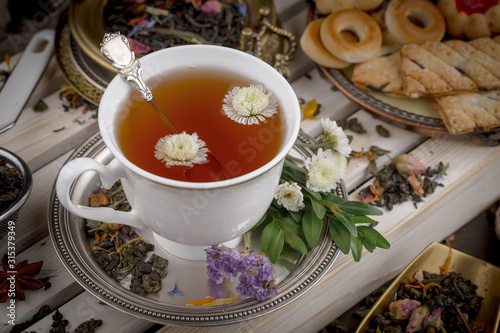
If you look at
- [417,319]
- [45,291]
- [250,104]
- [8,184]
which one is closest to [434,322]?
[417,319]

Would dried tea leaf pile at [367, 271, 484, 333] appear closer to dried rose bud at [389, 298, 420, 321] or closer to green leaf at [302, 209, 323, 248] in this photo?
dried rose bud at [389, 298, 420, 321]

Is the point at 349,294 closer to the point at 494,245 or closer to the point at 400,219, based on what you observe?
the point at 400,219

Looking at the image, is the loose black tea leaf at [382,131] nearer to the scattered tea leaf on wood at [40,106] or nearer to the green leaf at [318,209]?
the green leaf at [318,209]

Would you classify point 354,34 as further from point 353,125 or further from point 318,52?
point 353,125

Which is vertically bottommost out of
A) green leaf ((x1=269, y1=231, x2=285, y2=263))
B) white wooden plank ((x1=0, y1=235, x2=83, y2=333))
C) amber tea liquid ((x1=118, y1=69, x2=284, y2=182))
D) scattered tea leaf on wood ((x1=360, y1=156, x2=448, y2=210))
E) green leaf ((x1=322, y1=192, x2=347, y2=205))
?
white wooden plank ((x1=0, y1=235, x2=83, y2=333))

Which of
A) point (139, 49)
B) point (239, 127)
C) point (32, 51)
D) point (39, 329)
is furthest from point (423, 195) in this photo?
point (32, 51)

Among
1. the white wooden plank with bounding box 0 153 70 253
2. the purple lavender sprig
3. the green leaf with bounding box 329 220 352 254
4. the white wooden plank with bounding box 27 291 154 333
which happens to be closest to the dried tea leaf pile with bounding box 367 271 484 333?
the green leaf with bounding box 329 220 352 254

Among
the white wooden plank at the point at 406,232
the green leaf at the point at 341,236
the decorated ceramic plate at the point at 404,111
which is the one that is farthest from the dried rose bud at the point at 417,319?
the decorated ceramic plate at the point at 404,111
